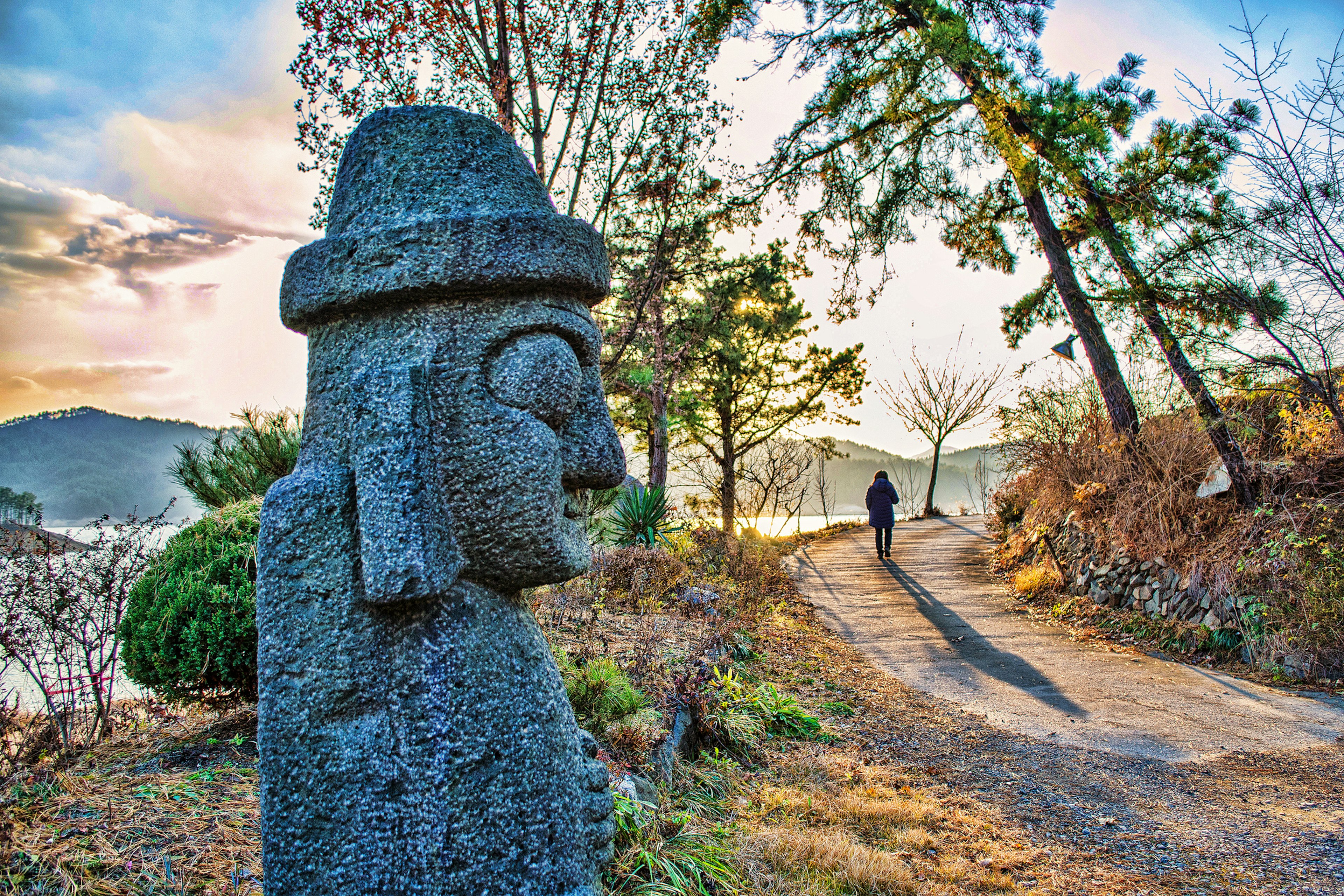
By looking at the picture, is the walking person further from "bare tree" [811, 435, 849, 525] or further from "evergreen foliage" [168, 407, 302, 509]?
"evergreen foliage" [168, 407, 302, 509]

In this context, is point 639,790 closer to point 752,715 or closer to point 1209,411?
point 752,715

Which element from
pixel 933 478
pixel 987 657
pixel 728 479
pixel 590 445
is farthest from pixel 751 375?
pixel 590 445

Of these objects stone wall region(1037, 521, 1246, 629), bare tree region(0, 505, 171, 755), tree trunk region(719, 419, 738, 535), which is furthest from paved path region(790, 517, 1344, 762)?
tree trunk region(719, 419, 738, 535)

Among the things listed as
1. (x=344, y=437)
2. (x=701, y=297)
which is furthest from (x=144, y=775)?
(x=701, y=297)

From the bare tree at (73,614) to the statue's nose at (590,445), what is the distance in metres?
3.33

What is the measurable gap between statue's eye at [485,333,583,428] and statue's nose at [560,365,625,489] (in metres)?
0.08

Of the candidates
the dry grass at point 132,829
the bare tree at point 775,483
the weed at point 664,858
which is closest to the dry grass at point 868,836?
the weed at point 664,858

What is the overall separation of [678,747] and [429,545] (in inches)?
115

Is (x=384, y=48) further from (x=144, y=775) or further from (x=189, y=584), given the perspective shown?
(x=144, y=775)

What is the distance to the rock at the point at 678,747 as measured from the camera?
145 inches

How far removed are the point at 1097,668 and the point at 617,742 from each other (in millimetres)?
5278

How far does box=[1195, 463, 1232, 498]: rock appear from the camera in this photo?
7.03m

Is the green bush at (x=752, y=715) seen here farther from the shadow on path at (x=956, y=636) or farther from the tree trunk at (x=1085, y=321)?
the tree trunk at (x=1085, y=321)

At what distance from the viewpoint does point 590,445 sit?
1966mm
